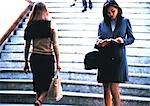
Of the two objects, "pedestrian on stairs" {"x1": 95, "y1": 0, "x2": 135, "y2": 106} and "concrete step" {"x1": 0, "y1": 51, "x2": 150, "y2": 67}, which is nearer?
"pedestrian on stairs" {"x1": 95, "y1": 0, "x2": 135, "y2": 106}

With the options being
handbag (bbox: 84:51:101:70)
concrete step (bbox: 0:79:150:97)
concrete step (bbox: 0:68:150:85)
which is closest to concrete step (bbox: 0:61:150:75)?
concrete step (bbox: 0:68:150:85)

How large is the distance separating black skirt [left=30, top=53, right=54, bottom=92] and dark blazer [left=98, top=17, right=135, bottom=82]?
0.69 meters

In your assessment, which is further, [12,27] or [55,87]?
Result: [12,27]

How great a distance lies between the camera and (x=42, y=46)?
4930 millimetres

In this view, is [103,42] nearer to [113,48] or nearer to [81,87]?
[113,48]

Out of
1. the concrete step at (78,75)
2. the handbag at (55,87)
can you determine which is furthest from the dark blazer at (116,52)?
the concrete step at (78,75)

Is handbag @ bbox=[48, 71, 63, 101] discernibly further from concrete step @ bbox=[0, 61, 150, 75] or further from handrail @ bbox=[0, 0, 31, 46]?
handrail @ bbox=[0, 0, 31, 46]

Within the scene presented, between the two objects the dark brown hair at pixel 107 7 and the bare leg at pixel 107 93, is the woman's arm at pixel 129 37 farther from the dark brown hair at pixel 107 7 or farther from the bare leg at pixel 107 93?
the bare leg at pixel 107 93

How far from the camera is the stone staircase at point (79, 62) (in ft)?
19.2

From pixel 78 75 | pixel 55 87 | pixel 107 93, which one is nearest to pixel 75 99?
pixel 78 75

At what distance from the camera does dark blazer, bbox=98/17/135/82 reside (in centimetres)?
461

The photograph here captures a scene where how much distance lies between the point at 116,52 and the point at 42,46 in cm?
96

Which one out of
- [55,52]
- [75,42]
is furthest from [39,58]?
[75,42]

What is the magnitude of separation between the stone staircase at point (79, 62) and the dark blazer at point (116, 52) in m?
1.06
